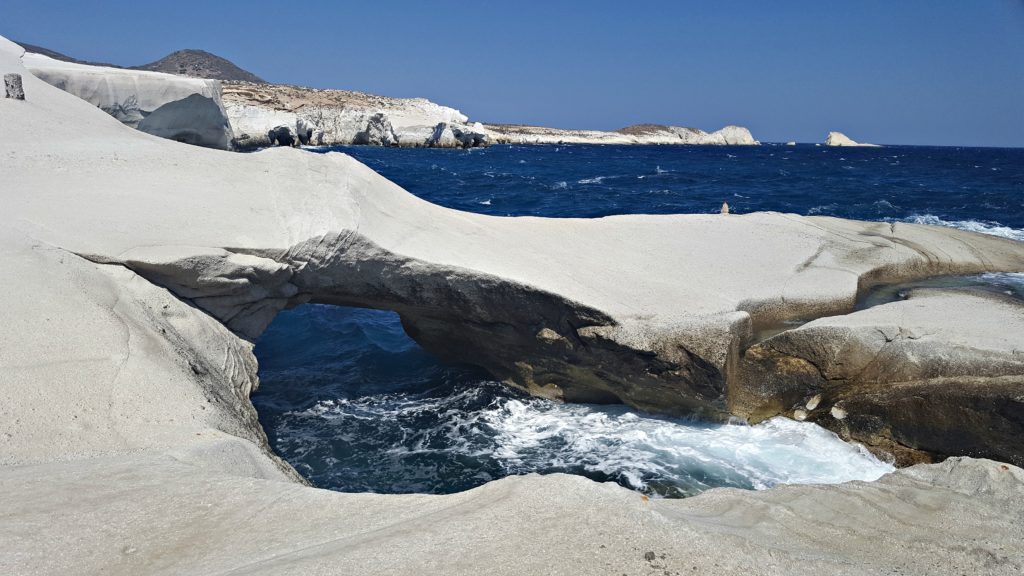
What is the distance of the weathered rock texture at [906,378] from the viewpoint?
7.71m

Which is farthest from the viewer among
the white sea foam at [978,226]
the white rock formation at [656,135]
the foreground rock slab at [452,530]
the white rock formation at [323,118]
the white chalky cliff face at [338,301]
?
the white rock formation at [656,135]

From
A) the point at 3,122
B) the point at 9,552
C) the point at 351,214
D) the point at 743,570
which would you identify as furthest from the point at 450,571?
the point at 3,122

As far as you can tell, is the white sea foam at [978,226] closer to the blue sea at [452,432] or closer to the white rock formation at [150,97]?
the blue sea at [452,432]

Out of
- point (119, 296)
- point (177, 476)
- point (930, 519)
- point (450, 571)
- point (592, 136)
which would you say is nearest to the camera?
point (450, 571)

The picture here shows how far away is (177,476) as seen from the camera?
14.6 feet

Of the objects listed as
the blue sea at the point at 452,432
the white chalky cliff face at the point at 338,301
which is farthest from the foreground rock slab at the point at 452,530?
the blue sea at the point at 452,432

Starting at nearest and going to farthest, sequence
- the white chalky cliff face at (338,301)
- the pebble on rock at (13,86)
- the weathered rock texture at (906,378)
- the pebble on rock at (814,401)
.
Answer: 1. the white chalky cliff face at (338,301)
2. the weathered rock texture at (906,378)
3. the pebble on rock at (814,401)
4. the pebble on rock at (13,86)

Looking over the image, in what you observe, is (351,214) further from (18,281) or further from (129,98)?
(129,98)

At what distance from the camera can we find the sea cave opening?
7836 millimetres

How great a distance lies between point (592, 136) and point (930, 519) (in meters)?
141

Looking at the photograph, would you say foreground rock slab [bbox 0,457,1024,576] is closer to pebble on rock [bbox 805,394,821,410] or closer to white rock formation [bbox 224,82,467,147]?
pebble on rock [bbox 805,394,821,410]

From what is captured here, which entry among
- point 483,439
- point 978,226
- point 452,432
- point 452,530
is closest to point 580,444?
point 483,439

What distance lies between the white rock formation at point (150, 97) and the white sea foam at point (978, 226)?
20595 millimetres

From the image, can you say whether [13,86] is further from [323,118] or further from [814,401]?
[323,118]
